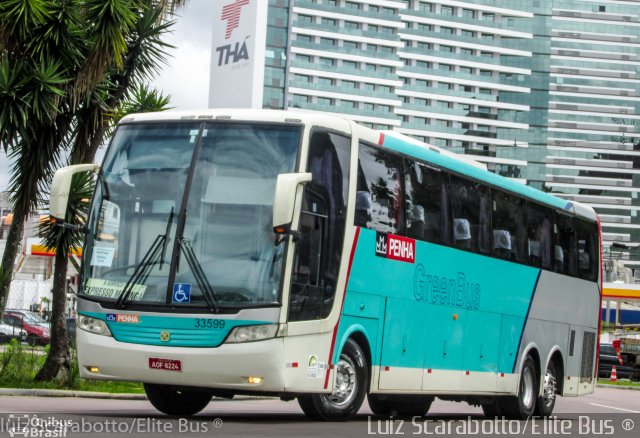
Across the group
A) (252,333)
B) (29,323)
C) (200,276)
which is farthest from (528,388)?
(29,323)

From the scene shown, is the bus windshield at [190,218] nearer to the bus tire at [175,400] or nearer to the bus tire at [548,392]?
the bus tire at [175,400]

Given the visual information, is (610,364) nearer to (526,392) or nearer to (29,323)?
(29,323)

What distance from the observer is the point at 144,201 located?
46.2 feet

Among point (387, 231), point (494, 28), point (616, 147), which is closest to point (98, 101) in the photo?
point (387, 231)

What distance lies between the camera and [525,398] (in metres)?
20.6

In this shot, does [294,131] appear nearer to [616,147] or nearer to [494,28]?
[494,28]

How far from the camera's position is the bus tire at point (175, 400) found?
50.5 feet

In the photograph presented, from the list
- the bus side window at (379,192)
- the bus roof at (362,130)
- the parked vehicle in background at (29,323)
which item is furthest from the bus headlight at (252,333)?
the parked vehicle in background at (29,323)

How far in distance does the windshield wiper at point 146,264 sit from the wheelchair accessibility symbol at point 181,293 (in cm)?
29

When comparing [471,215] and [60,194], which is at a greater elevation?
[471,215]

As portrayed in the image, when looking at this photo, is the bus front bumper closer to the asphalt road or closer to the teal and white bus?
the teal and white bus

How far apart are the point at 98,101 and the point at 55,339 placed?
4004 mm

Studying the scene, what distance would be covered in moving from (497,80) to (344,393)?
546 ft

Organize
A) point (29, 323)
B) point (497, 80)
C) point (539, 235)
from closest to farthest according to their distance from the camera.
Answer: point (539, 235) < point (29, 323) < point (497, 80)
